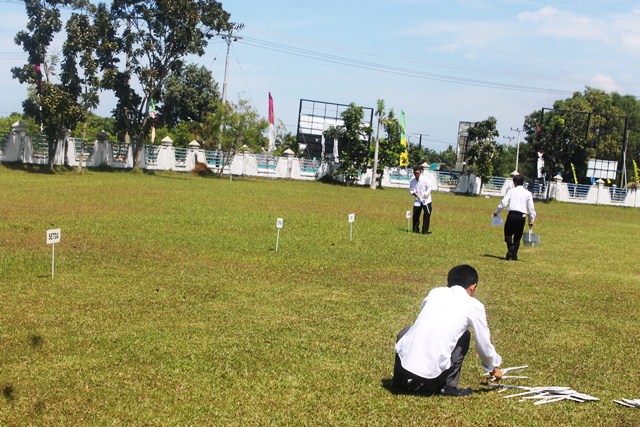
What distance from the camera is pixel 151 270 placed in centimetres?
1343

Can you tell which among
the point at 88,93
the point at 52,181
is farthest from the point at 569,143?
the point at 52,181

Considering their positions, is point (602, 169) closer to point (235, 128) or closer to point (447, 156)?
point (235, 128)

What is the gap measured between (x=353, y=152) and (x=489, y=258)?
131 feet

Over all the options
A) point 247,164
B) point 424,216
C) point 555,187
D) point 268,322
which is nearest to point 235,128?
point 247,164

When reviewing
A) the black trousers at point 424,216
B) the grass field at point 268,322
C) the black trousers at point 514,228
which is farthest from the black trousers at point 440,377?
the black trousers at point 424,216

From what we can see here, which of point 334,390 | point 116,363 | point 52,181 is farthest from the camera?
point 52,181

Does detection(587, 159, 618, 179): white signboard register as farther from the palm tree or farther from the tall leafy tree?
the tall leafy tree

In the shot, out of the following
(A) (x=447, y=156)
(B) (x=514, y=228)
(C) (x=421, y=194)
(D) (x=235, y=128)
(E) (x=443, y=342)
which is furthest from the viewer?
(A) (x=447, y=156)

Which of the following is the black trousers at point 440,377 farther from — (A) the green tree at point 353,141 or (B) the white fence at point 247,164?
(A) the green tree at point 353,141

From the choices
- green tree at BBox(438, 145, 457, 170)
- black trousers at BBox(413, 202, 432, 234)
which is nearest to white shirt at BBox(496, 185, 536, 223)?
black trousers at BBox(413, 202, 432, 234)

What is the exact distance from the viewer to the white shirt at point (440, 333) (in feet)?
22.3

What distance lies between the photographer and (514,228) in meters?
17.9

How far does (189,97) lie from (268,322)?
165 ft

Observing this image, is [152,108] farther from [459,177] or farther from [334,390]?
[334,390]
